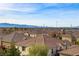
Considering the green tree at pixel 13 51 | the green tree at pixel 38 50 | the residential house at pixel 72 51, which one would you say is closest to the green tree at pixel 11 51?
the green tree at pixel 13 51

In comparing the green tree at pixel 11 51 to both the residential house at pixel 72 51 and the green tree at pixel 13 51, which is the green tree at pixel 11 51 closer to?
the green tree at pixel 13 51

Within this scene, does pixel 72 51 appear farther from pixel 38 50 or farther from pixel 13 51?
pixel 13 51

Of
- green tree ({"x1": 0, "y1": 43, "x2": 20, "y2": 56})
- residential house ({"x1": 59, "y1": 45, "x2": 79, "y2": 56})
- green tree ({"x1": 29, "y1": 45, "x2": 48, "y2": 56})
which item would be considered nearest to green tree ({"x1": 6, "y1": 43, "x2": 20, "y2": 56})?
green tree ({"x1": 0, "y1": 43, "x2": 20, "y2": 56})

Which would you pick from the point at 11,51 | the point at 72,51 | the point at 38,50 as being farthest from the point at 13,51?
the point at 72,51

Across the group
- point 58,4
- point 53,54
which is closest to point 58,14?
point 58,4

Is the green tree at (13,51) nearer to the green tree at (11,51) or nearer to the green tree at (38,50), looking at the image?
the green tree at (11,51)

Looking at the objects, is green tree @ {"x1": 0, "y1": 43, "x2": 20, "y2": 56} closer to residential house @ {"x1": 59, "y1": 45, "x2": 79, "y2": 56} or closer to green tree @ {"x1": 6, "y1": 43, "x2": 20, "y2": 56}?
green tree @ {"x1": 6, "y1": 43, "x2": 20, "y2": 56}

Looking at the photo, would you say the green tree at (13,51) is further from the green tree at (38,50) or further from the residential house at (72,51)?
the residential house at (72,51)

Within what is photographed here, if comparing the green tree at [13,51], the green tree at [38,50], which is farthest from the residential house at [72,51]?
the green tree at [13,51]
